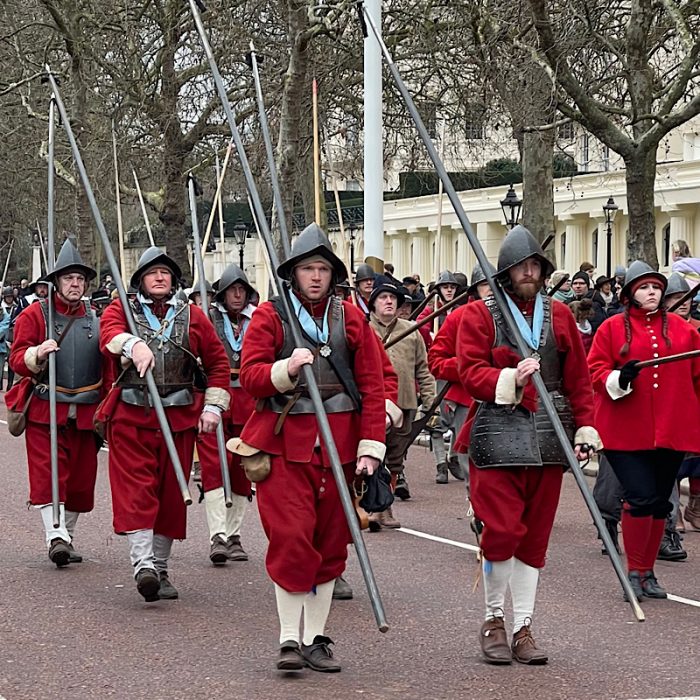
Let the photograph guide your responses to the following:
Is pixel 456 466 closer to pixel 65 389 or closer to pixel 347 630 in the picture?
pixel 65 389

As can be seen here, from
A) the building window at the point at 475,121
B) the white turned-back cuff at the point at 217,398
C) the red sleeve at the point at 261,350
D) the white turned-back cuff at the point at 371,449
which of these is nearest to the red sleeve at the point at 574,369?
the white turned-back cuff at the point at 371,449

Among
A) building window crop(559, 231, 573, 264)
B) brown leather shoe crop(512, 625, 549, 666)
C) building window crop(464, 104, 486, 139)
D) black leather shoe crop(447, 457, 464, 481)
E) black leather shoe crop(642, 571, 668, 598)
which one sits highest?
building window crop(464, 104, 486, 139)

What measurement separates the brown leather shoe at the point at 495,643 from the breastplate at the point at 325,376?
1.16 metres

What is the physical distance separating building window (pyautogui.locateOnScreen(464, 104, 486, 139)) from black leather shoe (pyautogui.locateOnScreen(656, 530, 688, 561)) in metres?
15.2

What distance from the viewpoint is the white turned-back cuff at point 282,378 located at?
23.0 feet

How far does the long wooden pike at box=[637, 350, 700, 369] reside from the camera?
8.88 meters

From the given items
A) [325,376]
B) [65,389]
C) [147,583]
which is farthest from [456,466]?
[325,376]

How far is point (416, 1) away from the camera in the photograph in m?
Result: 25.7

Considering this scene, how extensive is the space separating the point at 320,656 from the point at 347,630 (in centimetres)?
94

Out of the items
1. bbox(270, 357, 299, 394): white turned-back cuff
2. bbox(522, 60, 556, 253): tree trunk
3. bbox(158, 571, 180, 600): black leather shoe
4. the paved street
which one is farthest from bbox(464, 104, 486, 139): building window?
bbox(270, 357, 299, 394): white turned-back cuff

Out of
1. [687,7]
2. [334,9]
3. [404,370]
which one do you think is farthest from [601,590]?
[334,9]

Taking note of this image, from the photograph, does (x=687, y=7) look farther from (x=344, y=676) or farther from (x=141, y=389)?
(x=344, y=676)

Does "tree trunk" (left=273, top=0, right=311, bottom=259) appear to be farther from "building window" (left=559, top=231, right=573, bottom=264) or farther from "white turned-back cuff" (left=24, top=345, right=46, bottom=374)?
"building window" (left=559, top=231, right=573, bottom=264)

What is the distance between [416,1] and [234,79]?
3.69 meters
